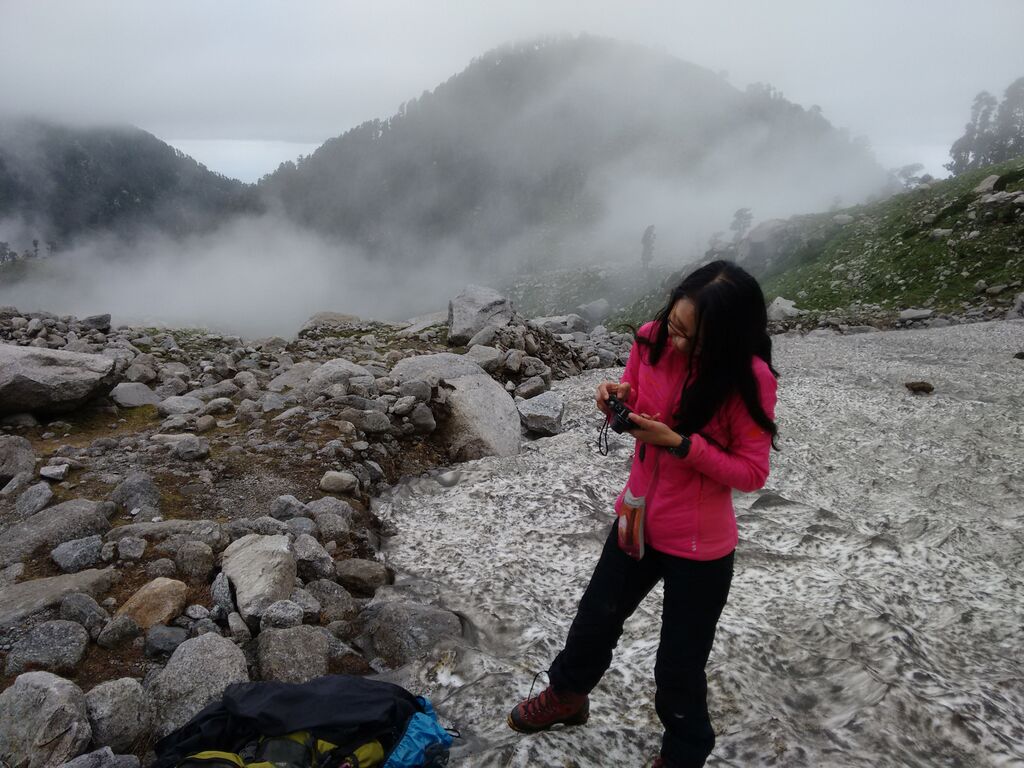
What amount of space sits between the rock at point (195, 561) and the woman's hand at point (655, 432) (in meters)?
5.78

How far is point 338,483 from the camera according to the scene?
33.2ft

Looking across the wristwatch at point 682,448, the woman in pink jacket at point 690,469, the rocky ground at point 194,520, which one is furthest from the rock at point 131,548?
the wristwatch at point 682,448

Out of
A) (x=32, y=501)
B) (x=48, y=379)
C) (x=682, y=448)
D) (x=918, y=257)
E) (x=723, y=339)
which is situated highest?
(x=918, y=257)

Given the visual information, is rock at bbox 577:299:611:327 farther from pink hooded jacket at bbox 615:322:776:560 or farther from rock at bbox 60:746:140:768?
rock at bbox 60:746:140:768

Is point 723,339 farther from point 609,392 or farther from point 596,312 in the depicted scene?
point 596,312

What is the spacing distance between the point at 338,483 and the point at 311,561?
2.57m

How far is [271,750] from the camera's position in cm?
436

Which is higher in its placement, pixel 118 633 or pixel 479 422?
pixel 479 422

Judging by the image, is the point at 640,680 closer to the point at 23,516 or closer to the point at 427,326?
the point at 23,516

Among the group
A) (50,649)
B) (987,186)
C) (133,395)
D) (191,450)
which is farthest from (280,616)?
(987,186)

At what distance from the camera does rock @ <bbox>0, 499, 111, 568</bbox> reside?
6.93m

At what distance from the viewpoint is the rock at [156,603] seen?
604 cm

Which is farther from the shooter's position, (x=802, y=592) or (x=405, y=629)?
(x=802, y=592)

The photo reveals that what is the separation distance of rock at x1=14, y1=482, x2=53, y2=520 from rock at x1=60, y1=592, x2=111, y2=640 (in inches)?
108
